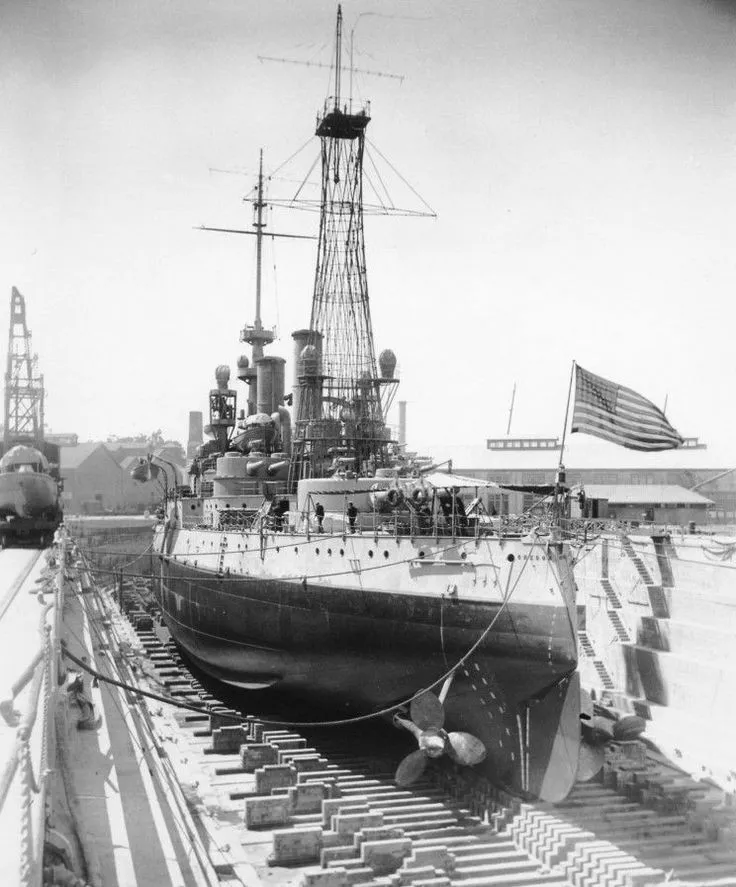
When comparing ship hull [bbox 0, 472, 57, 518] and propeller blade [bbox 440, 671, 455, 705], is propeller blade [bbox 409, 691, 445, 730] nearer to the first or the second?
propeller blade [bbox 440, 671, 455, 705]

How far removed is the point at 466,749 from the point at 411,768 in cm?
95

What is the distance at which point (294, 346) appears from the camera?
967 inches

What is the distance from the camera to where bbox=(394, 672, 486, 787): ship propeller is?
12.8m

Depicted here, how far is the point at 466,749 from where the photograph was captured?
1286 centimetres

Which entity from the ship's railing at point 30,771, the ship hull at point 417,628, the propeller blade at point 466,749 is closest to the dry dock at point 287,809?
the ship's railing at point 30,771

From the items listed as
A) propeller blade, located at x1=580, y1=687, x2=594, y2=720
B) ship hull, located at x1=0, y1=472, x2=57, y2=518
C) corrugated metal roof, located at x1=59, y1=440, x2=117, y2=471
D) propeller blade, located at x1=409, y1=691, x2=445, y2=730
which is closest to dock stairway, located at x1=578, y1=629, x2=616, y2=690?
propeller blade, located at x1=580, y1=687, x2=594, y2=720

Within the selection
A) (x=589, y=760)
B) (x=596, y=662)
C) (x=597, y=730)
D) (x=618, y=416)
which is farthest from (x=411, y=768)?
(x=596, y=662)

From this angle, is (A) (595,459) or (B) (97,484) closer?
(A) (595,459)

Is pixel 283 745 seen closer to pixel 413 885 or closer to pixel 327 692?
pixel 327 692

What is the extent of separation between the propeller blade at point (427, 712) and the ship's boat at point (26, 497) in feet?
95.2

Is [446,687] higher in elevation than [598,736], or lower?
higher

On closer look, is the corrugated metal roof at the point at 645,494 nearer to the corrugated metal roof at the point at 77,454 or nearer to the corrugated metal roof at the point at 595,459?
the corrugated metal roof at the point at 595,459

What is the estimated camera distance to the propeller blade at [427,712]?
1303 cm

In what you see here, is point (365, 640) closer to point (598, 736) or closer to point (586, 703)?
point (598, 736)
